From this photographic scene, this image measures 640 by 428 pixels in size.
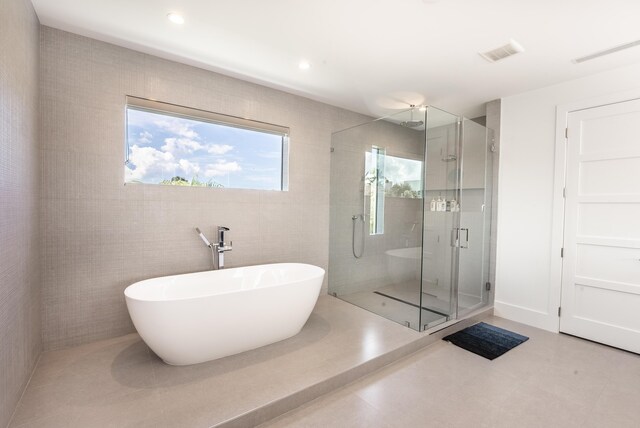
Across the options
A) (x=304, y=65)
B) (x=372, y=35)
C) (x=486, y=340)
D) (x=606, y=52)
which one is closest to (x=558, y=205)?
(x=606, y=52)

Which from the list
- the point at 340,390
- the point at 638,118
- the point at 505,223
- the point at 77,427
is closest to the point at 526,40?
the point at 638,118

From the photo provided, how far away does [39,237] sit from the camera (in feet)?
7.15

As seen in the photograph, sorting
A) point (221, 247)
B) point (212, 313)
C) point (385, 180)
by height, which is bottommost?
point (212, 313)

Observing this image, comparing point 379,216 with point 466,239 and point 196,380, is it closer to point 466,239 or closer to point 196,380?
point 466,239

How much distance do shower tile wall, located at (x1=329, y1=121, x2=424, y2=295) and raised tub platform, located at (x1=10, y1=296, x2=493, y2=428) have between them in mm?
1037

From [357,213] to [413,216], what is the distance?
2.65ft

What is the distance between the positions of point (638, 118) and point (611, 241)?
1126 mm

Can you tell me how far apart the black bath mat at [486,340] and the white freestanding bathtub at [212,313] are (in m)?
1.51

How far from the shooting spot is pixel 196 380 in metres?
1.94

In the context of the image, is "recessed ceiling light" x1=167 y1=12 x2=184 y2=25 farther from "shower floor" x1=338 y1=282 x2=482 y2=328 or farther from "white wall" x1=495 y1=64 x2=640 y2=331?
"white wall" x1=495 y1=64 x2=640 y2=331

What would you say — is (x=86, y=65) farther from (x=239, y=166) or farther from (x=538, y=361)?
(x=538, y=361)

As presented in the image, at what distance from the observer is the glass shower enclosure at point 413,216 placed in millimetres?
3057

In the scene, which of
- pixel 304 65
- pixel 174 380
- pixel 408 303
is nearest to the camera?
pixel 174 380

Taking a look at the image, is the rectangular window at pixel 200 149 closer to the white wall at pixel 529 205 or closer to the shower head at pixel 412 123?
the shower head at pixel 412 123
